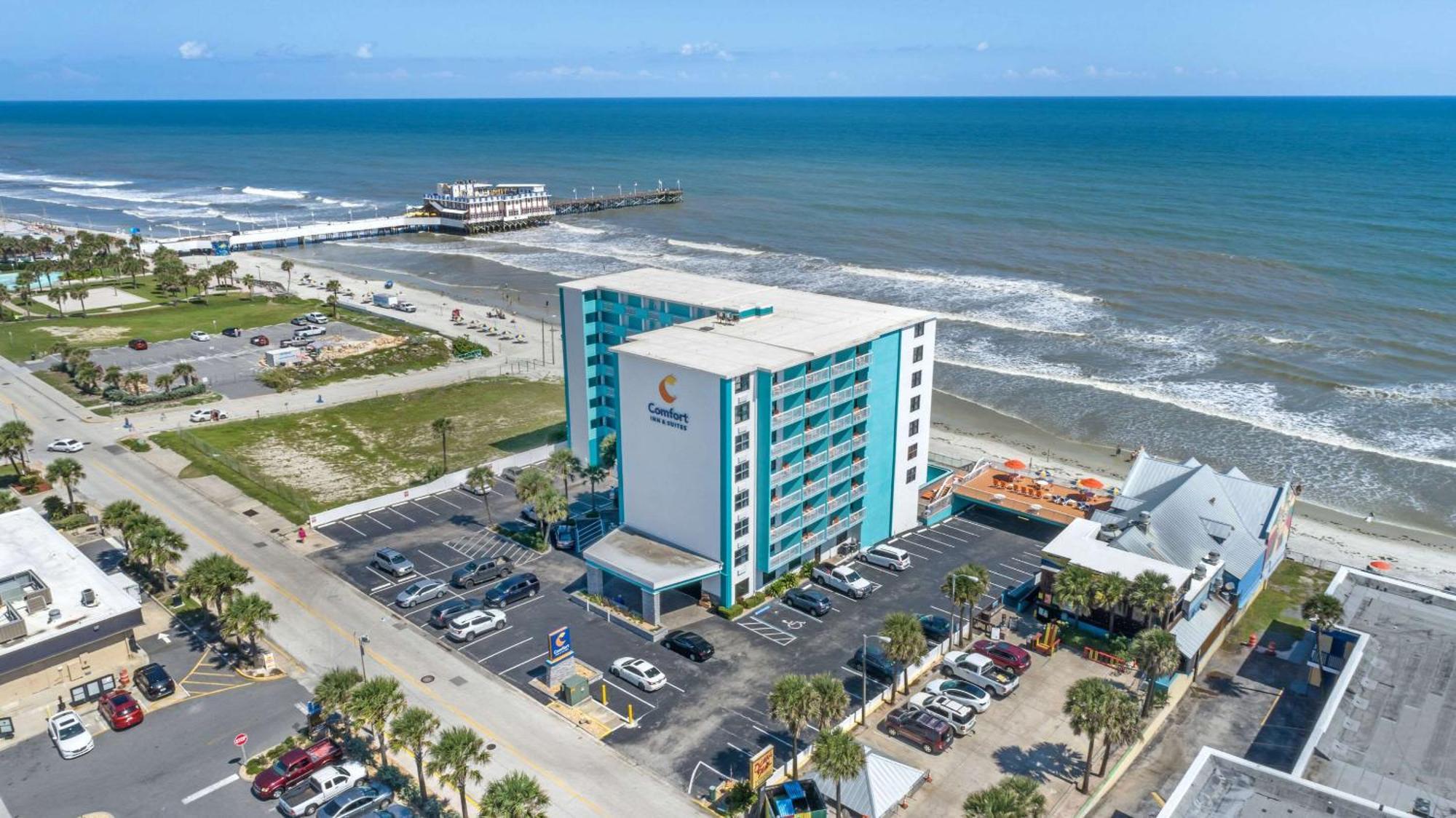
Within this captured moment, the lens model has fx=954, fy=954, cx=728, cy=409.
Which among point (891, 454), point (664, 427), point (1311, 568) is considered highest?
point (664, 427)

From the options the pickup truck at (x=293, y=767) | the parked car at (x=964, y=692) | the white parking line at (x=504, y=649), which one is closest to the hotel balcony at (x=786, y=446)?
the parked car at (x=964, y=692)

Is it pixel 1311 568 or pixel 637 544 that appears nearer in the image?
pixel 637 544

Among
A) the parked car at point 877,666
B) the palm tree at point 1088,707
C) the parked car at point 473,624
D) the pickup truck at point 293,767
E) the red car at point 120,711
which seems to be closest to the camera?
the palm tree at point 1088,707

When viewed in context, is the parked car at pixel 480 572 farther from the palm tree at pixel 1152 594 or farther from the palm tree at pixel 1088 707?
the palm tree at pixel 1152 594

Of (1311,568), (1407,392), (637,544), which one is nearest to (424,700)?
(637,544)

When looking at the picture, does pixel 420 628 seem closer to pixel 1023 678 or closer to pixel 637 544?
pixel 637 544

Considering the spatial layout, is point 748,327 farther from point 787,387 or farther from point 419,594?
point 419,594

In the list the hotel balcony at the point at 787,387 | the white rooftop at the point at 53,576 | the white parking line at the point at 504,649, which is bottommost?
the white parking line at the point at 504,649
